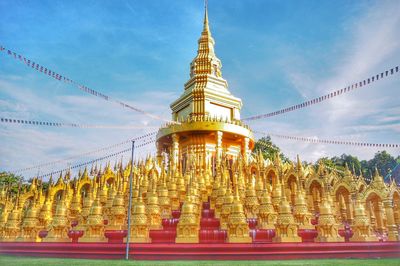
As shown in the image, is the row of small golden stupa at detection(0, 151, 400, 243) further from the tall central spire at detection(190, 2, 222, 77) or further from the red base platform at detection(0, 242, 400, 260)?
the tall central spire at detection(190, 2, 222, 77)

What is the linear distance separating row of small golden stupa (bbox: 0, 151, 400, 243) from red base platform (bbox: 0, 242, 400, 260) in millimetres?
749

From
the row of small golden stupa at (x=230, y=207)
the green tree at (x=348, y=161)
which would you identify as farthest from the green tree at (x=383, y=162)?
the row of small golden stupa at (x=230, y=207)

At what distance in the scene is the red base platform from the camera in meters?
11.0

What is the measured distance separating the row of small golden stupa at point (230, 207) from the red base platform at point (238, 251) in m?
0.75

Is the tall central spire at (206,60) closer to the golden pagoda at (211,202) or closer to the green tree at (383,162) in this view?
the golden pagoda at (211,202)

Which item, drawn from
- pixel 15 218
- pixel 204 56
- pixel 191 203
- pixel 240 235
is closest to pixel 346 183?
pixel 240 235

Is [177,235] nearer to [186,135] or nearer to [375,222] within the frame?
[375,222]

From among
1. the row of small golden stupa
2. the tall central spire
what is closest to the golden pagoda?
the row of small golden stupa

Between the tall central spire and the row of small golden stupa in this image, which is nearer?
the row of small golden stupa

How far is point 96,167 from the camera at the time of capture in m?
22.2

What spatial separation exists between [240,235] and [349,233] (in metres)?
5.24

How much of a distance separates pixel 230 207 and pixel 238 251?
117 inches

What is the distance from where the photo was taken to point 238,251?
11.0 m

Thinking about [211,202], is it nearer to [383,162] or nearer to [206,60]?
[206,60]
